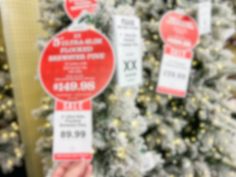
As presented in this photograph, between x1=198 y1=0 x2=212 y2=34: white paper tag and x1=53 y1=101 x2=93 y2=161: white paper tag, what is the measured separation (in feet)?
2.37

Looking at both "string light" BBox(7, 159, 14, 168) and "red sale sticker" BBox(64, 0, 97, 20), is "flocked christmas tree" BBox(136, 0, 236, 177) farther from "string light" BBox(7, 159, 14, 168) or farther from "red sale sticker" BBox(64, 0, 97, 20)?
"string light" BBox(7, 159, 14, 168)

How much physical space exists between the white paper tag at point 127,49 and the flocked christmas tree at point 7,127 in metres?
0.47

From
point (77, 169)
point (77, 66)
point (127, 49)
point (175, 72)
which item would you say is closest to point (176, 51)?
point (175, 72)

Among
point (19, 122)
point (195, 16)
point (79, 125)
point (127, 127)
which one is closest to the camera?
point (79, 125)

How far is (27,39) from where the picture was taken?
4.90 feet

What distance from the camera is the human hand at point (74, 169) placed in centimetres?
107

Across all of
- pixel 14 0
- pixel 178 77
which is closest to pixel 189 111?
pixel 178 77

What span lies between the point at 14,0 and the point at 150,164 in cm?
82

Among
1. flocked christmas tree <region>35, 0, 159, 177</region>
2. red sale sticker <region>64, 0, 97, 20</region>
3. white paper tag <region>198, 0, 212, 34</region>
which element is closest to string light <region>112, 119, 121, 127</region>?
flocked christmas tree <region>35, 0, 159, 177</region>

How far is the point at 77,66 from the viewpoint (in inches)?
42.3

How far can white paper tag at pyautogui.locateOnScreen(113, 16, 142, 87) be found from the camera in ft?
3.92

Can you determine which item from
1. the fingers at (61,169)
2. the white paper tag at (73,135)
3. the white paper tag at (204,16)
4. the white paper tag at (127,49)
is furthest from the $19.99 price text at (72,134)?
the white paper tag at (204,16)

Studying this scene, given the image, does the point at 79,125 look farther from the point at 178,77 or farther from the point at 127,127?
the point at 178,77

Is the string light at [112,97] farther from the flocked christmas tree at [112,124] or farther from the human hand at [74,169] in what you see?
the human hand at [74,169]
